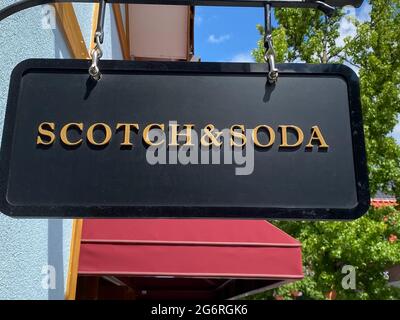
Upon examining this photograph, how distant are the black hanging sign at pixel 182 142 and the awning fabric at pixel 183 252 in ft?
7.28

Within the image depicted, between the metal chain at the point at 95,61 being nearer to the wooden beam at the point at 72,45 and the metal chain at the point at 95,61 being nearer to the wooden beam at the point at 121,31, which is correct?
the wooden beam at the point at 72,45

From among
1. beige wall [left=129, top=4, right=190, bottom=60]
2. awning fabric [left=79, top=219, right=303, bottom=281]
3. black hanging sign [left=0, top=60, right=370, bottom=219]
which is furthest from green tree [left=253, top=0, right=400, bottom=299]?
black hanging sign [left=0, top=60, right=370, bottom=219]

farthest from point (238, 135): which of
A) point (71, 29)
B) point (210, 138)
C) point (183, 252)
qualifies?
point (183, 252)

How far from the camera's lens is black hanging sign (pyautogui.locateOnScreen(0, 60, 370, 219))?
130 cm

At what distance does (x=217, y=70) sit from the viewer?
4.73ft

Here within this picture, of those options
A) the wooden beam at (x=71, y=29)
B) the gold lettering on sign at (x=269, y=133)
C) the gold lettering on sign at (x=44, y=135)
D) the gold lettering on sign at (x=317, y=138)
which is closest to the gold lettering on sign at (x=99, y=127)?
the gold lettering on sign at (x=44, y=135)

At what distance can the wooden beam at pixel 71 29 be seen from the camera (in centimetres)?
253

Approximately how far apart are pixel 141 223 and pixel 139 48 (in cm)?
337

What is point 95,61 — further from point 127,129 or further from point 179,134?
point 179,134

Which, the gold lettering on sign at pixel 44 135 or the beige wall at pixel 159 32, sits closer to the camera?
the gold lettering on sign at pixel 44 135

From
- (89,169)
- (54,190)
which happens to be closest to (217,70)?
(89,169)

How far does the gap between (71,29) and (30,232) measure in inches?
49.6

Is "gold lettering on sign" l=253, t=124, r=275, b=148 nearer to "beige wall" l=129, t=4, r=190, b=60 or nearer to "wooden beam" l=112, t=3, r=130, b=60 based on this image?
"wooden beam" l=112, t=3, r=130, b=60

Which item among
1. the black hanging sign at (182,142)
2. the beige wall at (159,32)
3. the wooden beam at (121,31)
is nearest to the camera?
the black hanging sign at (182,142)
